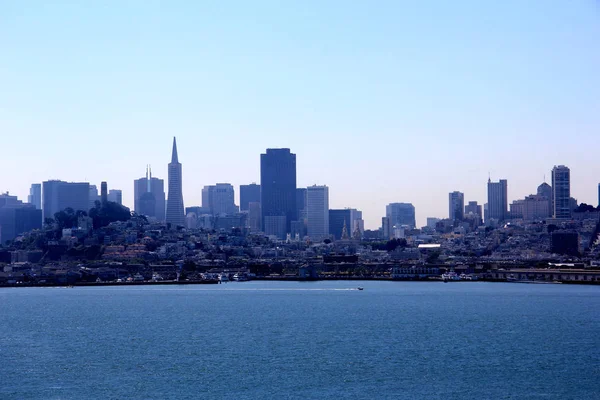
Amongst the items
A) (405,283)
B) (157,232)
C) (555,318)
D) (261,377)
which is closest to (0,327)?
(261,377)

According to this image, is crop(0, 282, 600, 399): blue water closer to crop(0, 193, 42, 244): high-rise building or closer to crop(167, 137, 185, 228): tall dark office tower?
crop(167, 137, 185, 228): tall dark office tower

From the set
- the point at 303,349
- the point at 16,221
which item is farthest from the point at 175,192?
the point at 303,349

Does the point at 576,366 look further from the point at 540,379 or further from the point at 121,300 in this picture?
the point at 121,300

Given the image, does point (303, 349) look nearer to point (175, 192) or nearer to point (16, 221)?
point (175, 192)

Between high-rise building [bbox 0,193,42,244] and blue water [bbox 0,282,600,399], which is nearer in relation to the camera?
blue water [bbox 0,282,600,399]

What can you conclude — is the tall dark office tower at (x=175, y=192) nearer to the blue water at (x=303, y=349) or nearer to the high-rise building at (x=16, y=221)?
the high-rise building at (x=16, y=221)

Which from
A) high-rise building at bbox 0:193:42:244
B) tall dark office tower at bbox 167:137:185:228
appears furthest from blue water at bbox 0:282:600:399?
high-rise building at bbox 0:193:42:244
